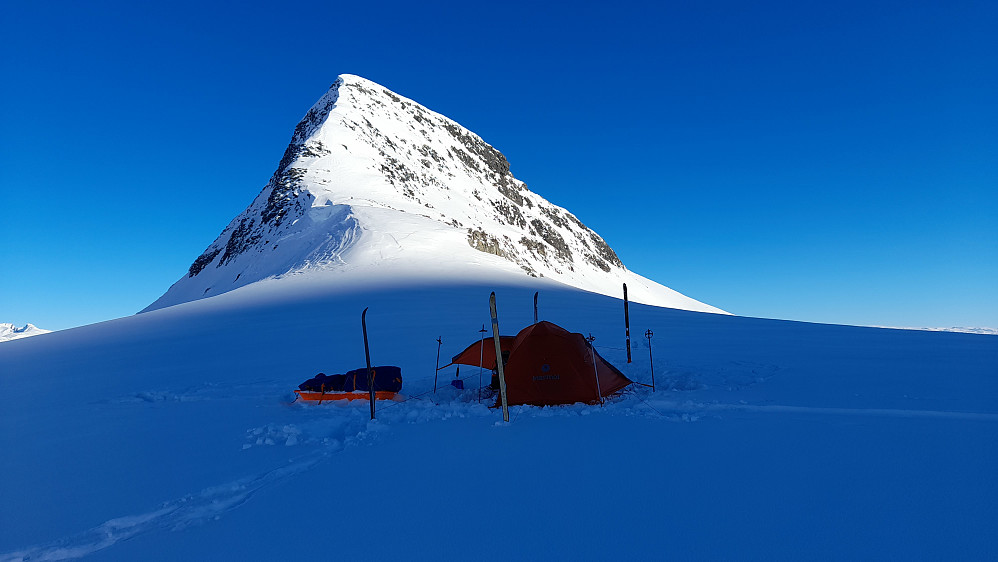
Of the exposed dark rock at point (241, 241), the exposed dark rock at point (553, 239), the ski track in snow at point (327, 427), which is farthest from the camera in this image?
the exposed dark rock at point (553, 239)

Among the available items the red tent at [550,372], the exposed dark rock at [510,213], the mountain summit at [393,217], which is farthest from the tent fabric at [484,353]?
the exposed dark rock at [510,213]

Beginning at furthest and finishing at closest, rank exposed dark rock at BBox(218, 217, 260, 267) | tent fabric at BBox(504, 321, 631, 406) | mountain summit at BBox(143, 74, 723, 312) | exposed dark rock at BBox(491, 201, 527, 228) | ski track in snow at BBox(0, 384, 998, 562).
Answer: exposed dark rock at BBox(491, 201, 527, 228) → exposed dark rock at BBox(218, 217, 260, 267) → mountain summit at BBox(143, 74, 723, 312) → tent fabric at BBox(504, 321, 631, 406) → ski track in snow at BBox(0, 384, 998, 562)

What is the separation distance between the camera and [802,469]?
6016 millimetres

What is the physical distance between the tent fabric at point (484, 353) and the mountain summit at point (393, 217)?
65.8 ft

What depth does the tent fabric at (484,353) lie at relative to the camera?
38.2 ft

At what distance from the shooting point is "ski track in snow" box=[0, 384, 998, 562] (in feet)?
16.5

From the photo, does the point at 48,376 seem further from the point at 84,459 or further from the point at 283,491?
the point at 283,491

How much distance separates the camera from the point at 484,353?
11.8 metres

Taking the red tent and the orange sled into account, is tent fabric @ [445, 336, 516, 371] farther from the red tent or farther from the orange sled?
the orange sled

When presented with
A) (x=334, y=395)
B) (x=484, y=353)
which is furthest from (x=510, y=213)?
(x=334, y=395)

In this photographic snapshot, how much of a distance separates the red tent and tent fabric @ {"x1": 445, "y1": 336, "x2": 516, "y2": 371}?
1.27 meters

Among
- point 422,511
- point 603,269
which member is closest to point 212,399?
point 422,511

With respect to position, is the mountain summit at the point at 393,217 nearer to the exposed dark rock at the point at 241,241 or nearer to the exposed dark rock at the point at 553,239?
the exposed dark rock at the point at 241,241

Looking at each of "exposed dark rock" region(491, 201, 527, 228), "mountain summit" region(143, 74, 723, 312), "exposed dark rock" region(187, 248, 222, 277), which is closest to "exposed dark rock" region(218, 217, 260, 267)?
"mountain summit" region(143, 74, 723, 312)
